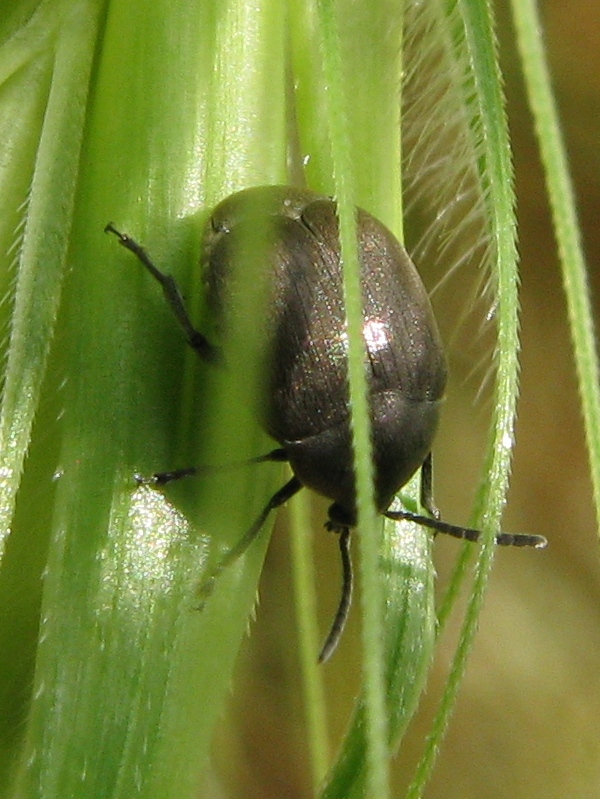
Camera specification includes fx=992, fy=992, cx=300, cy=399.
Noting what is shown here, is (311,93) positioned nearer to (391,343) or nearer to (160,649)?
(391,343)

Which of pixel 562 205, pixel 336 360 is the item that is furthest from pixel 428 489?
pixel 562 205

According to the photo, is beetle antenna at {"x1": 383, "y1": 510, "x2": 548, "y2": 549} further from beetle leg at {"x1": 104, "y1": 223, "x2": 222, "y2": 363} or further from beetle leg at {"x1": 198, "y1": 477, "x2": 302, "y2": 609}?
beetle leg at {"x1": 104, "y1": 223, "x2": 222, "y2": 363}

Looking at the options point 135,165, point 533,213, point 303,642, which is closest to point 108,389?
point 135,165

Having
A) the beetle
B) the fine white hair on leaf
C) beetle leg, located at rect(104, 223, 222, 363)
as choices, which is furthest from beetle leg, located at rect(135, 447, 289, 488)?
the fine white hair on leaf

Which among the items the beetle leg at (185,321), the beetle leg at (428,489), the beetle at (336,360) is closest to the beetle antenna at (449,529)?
the beetle at (336,360)

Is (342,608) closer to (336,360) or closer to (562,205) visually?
(336,360)

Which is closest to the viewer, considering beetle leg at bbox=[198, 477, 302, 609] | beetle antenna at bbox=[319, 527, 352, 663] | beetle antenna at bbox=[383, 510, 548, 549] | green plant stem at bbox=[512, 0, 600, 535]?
green plant stem at bbox=[512, 0, 600, 535]
